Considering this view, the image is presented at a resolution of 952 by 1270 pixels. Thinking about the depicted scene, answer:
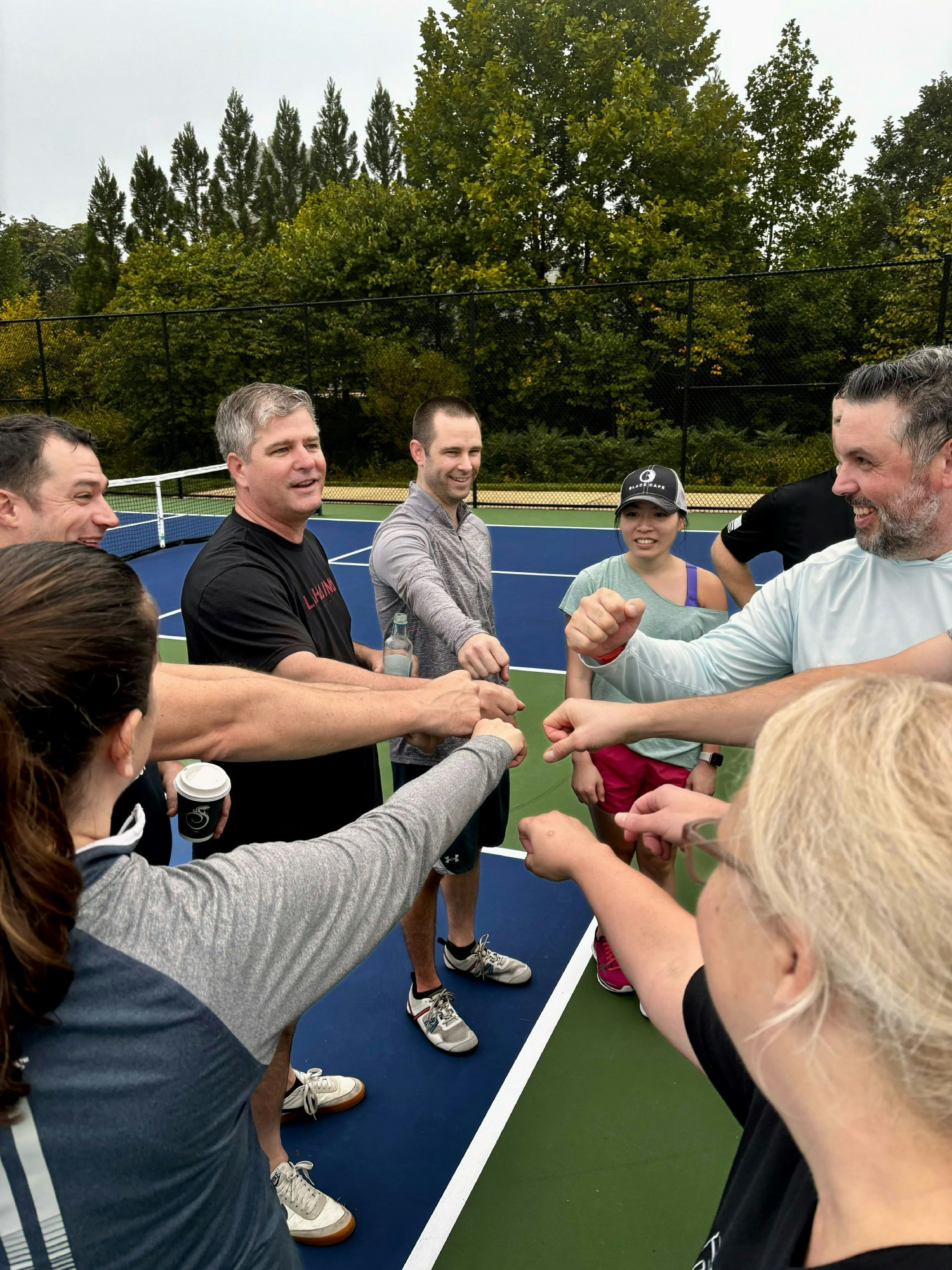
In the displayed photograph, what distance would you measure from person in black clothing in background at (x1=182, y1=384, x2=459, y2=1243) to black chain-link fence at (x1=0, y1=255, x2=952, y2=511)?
13.8 metres

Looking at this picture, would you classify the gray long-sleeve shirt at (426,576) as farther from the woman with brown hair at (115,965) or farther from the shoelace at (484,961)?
the woman with brown hair at (115,965)

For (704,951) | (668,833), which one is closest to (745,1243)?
(704,951)

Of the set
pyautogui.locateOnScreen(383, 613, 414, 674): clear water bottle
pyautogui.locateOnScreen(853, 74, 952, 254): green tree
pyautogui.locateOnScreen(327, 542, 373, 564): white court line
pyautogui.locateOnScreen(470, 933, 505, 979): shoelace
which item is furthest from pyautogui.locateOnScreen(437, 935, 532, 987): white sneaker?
pyautogui.locateOnScreen(853, 74, 952, 254): green tree

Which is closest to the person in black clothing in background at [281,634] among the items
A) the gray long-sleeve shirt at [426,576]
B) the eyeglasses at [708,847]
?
the gray long-sleeve shirt at [426,576]

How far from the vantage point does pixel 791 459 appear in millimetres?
18359

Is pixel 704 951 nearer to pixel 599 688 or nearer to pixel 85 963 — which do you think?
pixel 85 963

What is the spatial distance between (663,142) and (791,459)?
32.9ft

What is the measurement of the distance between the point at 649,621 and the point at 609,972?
148cm

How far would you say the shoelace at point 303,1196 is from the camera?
2.54 metres

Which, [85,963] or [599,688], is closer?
[85,963]

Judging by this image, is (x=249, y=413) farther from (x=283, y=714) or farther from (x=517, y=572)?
(x=517, y=572)

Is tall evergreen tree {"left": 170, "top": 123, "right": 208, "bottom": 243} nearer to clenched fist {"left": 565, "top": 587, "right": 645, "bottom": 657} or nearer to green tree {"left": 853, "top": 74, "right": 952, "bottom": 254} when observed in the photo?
green tree {"left": 853, "top": 74, "right": 952, "bottom": 254}

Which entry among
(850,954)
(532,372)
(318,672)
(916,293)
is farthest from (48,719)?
(916,293)

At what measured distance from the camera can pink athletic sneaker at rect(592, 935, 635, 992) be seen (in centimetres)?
355
